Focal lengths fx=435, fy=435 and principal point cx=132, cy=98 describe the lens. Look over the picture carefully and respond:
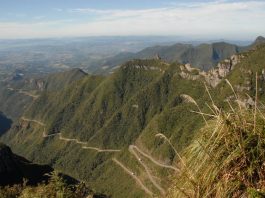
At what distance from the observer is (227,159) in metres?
7.21

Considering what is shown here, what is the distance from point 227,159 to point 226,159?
0.7 inches

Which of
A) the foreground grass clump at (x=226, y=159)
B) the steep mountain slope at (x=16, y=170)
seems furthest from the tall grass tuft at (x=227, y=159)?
the steep mountain slope at (x=16, y=170)

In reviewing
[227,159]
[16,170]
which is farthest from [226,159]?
[16,170]

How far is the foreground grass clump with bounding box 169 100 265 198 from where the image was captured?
23.4ft

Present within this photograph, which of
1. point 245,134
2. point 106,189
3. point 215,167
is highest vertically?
point 245,134

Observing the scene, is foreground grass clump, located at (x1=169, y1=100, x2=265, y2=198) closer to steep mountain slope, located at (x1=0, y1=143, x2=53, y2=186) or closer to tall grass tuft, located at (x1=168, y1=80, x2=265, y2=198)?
tall grass tuft, located at (x1=168, y1=80, x2=265, y2=198)

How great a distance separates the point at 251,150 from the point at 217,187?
0.83 metres

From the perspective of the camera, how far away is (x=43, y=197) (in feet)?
63.3

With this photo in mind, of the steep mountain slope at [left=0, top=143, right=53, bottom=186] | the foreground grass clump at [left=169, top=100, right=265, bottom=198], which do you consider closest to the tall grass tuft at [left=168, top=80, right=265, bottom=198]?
the foreground grass clump at [left=169, top=100, right=265, bottom=198]

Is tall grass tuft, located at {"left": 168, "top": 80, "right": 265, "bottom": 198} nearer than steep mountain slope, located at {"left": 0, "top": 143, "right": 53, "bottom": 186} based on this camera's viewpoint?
Yes

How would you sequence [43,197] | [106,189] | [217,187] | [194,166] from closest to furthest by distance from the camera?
[217,187] → [194,166] → [43,197] → [106,189]

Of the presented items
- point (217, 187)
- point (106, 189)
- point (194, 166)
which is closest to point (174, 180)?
point (194, 166)

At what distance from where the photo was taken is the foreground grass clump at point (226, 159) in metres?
7.14

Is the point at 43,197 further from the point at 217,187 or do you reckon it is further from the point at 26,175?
the point at 26,175
